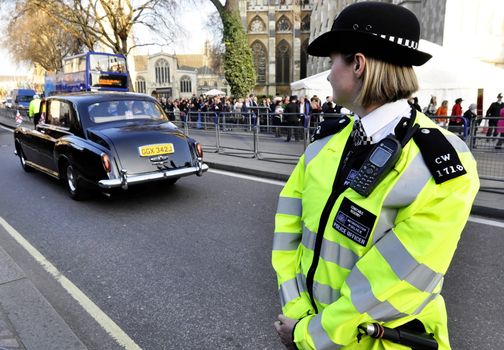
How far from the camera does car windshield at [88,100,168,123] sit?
707cm

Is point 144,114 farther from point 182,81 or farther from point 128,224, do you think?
point 182,81

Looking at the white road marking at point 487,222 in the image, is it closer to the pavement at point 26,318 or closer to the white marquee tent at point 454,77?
the pavement at point 26,318

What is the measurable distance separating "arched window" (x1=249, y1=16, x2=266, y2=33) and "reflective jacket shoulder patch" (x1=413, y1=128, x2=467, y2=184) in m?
66.1

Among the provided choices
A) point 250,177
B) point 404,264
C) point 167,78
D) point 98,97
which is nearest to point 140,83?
point 167,78

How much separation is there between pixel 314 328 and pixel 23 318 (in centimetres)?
279

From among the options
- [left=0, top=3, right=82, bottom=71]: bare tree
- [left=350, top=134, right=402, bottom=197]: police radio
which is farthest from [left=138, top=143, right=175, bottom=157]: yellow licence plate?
[left=0, top=3, right=82, bottom=71]: bare tree

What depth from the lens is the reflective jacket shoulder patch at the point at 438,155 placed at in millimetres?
1114

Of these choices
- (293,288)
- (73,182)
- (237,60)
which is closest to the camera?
(293,288)

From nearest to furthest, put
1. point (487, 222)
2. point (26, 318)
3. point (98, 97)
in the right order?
point (26, 318) → point (487, 222) → point (98, 97)

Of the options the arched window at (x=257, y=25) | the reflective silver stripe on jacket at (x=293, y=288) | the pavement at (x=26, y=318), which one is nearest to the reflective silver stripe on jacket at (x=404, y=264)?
the reflective silver stripe on jacket at (x=293, y=288)

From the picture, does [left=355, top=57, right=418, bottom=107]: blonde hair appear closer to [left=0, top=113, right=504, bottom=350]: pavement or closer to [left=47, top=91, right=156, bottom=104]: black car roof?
[left=0, top=113, right=504, bottom=350]: pavement

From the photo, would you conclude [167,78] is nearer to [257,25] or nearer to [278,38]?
[257,25]

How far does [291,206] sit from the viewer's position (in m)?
1.57

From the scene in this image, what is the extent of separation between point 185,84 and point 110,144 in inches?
3408
